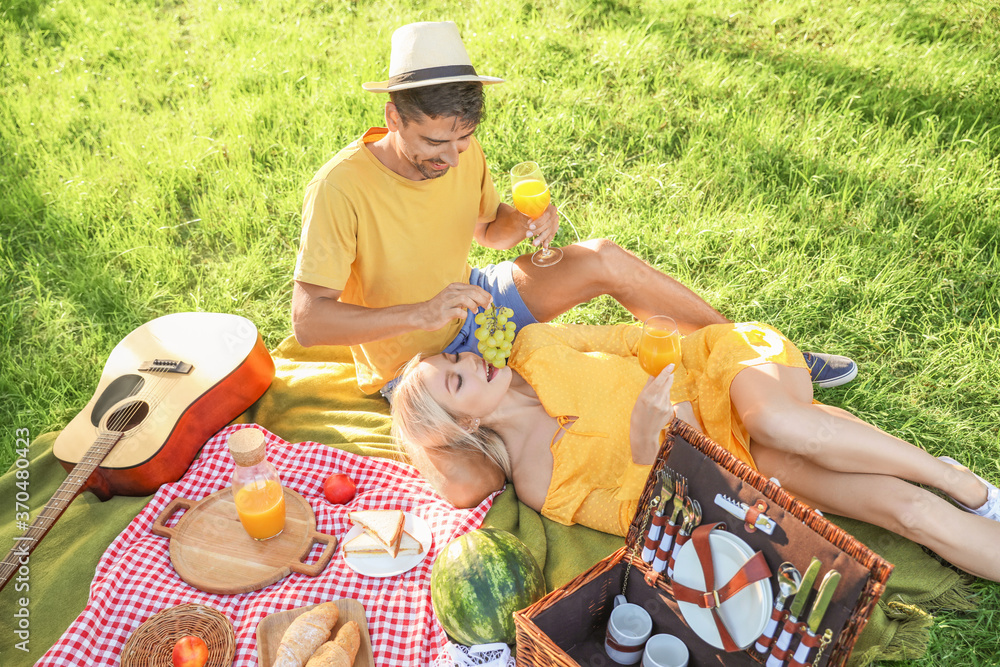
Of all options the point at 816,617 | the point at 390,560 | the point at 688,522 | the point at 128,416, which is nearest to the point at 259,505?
the point at 390,560

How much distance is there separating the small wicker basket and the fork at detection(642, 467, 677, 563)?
1629 mm

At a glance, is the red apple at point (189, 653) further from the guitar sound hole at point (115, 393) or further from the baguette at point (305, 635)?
the guitar sound hole at point (115, 393)

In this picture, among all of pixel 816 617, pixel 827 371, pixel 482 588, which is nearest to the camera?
pixel 816 617

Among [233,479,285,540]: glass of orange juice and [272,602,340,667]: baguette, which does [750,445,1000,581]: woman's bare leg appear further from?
[233,479,285,540]: glass of orange juice

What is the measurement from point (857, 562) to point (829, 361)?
2.23 metres

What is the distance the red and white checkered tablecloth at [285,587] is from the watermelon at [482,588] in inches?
8.8

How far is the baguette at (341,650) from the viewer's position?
9.04 feet

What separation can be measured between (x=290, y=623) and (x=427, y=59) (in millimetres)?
2301

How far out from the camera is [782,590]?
2.38 m

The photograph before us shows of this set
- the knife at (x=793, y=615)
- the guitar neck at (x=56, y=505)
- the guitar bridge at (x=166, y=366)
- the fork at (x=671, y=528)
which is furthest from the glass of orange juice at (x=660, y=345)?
the guitar neck at (x=56, y=505)

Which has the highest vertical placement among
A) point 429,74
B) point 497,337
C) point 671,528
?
point 429,74

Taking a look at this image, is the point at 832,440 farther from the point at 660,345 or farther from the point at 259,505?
the point at 259,505

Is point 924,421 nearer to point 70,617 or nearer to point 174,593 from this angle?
point 174,593

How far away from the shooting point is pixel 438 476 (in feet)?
11.5
